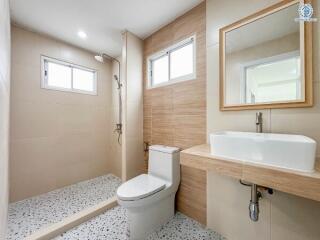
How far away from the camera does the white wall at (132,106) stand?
199 centimetres

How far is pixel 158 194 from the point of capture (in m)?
1.46

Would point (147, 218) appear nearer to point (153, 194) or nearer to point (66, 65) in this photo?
point (153, 194)

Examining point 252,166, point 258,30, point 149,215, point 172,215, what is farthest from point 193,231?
point 258,30

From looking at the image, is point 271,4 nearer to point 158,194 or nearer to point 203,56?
point 203,56

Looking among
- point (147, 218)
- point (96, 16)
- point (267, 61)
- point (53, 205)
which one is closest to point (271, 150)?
point (267, 61)

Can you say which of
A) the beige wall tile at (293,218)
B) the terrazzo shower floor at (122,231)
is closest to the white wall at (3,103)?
the terrazzo shower floor at (122,231)

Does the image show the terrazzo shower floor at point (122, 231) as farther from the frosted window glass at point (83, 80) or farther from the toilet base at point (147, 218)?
the frosted window glass at point (83, 80)

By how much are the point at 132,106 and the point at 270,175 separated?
1.67 metres

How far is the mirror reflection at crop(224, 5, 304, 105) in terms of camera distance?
41.1 inches

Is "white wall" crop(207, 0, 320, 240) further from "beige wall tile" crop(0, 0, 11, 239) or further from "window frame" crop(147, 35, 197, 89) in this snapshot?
"beige wall tile" crop(0, 0, 11, 239)

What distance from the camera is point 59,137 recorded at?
7.32ft

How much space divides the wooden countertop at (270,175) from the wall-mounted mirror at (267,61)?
21.0 inches

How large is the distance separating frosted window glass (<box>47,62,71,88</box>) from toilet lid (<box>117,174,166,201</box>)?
1.83 meters

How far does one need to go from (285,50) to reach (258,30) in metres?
0.27
